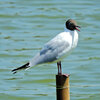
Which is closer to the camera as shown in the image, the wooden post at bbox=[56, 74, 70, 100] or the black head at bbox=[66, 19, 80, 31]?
the wooden post at bbox=[56, 74, 70, 100]

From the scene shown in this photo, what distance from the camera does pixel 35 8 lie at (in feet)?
52.2

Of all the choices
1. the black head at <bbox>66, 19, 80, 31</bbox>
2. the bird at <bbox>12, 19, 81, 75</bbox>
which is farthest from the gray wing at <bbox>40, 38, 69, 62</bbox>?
the black head at <bbox>66, 19, 80, 31</bbox>

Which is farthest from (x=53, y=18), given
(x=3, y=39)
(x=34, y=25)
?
(x=3, y=39)

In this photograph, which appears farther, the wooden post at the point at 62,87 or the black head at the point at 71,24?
the black head at the point at 71,24

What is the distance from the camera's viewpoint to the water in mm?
10492

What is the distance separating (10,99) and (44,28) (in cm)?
449

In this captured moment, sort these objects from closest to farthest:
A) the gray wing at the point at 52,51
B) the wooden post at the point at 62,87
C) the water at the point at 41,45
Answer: the wooden post at the point at 62,87
the gray wing at the point at 52,51
the water at the point at 41,45

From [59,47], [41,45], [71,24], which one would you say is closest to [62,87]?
[59,47]

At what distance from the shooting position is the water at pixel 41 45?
10.5 m

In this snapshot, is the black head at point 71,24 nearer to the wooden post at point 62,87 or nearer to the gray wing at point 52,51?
the gray wing at point 52,51

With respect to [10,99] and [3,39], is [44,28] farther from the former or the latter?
[10,99]

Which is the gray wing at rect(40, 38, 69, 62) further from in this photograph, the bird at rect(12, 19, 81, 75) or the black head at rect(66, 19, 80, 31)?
the black head at rect(66, 19, 80, 31)

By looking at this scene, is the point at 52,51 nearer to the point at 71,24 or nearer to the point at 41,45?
the point at 71,24

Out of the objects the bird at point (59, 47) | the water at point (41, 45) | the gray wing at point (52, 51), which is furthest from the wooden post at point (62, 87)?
the water at point (41, 45)
